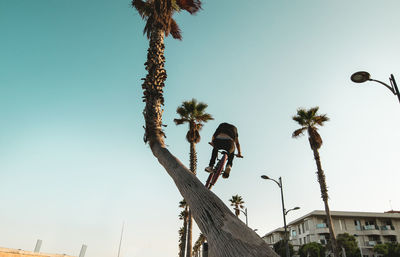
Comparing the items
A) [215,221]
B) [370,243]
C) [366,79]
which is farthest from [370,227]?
[215,221]

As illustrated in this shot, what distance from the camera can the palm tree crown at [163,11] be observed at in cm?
779

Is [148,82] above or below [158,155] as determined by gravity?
above

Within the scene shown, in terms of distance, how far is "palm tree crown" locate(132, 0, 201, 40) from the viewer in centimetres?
779

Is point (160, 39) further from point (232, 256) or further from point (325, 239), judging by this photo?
point (325, 239)

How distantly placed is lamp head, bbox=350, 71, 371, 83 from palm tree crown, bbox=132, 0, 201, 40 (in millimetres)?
6264

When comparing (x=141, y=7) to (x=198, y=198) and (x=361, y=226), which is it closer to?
(x=198, y=198)

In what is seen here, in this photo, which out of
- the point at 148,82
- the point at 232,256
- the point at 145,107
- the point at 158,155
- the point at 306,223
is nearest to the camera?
the point at 232,256

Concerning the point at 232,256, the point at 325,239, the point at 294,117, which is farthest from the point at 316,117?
the point at 325,239

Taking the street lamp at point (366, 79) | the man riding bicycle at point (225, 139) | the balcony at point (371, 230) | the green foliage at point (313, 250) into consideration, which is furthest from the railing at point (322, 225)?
the man riding bicycle at point (225, 139)

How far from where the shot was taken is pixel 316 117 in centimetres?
2181

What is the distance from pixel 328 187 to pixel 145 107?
18728 mm

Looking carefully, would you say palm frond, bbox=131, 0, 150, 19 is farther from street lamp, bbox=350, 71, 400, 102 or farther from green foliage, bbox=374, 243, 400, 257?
green foliage, bbox=374, 243, 400, 257

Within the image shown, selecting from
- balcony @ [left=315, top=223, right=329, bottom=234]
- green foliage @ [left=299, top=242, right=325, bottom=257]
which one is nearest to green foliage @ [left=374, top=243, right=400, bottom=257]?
green foliage @ [left=299, top=242, right=325, bottom=257]

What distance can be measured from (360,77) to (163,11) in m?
7.13
